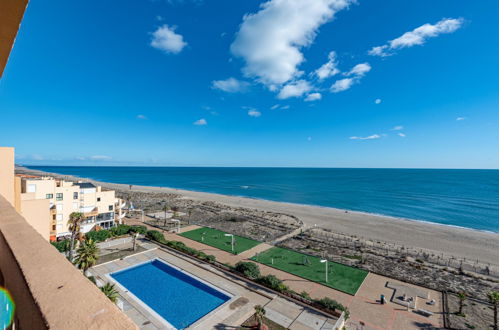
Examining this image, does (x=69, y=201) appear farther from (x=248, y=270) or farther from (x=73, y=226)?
(x=248, y=270)

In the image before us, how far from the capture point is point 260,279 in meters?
22.9

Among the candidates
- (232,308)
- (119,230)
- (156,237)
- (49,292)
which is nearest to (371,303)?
(232,308)

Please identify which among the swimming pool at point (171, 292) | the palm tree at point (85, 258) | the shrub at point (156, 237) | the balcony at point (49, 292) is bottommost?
the swimming pool at point (171, 292)

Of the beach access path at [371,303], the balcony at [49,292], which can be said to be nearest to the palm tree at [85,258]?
the beach access path at [371,303]

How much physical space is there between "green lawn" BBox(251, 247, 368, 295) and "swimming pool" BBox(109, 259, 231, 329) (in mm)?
9333

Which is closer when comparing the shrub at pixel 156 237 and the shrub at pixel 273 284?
the shrub at pixel 273 284

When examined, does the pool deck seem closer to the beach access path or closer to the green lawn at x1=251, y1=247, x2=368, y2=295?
the beach access path

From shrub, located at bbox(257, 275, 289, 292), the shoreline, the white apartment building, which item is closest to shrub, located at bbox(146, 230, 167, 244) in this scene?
the white apartment building

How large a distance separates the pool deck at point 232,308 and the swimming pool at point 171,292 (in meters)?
0.71

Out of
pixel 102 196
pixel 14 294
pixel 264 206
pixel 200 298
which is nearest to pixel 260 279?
pixel 200 298

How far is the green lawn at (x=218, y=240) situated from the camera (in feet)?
111

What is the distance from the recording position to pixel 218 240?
3631 cm

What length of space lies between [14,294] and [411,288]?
31259mm

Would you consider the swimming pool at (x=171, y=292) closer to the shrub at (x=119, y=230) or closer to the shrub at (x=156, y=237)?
the shrub at (x=156, y=237)
